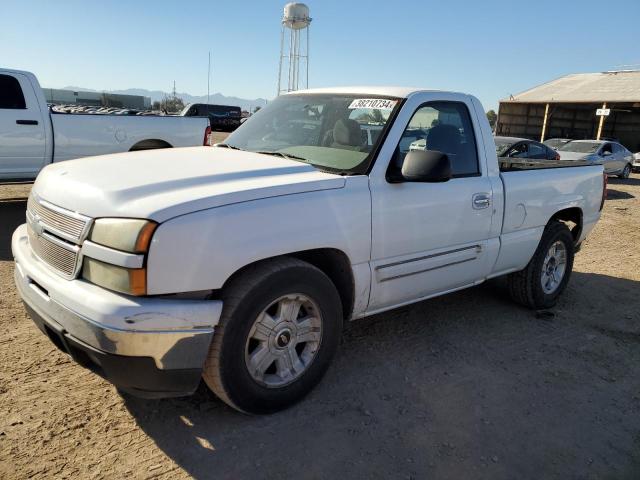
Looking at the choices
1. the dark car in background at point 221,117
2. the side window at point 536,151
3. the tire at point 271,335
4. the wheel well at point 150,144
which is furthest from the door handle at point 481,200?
the dark car in background at point 221,117

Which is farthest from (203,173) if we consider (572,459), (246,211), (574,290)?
(574,290)

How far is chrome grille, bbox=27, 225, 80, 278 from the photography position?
2.62m

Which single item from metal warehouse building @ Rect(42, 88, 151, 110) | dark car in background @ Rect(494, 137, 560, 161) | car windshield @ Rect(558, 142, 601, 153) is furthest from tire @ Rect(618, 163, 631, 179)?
metal warehouse building @ Rect(42, 88, 151, 110)

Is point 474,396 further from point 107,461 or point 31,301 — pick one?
point 31,301

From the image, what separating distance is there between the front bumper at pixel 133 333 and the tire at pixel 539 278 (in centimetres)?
337

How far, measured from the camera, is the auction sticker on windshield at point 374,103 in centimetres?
361

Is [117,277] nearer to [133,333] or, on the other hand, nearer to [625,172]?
[133,333]

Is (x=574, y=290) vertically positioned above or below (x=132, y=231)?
below

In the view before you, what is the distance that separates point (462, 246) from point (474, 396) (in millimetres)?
1105

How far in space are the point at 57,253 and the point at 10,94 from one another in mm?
6162

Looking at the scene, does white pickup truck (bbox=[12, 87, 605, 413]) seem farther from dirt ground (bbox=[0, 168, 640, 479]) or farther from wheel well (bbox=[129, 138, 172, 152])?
wheel well (bbox=[129, 138, 172, 152])

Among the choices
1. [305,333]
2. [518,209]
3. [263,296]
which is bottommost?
[305,333]

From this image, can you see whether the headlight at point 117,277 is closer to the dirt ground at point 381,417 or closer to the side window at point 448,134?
the dirt ground at point 381,417

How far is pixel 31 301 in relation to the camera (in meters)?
2.83
